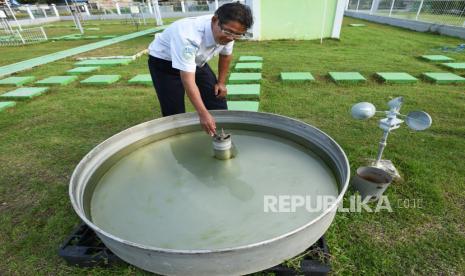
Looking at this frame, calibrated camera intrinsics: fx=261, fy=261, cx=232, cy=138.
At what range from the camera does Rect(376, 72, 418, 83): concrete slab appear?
4.37 metres

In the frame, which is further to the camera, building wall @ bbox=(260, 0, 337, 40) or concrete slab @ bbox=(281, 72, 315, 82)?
building wall @ bbox=(260, 0, 337, 40)

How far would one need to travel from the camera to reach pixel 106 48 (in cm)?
826

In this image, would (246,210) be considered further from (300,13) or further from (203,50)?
(300,13)

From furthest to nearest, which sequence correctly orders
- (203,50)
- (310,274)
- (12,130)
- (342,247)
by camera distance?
(12,130) → (203,50) → (342,247) → (310,274)

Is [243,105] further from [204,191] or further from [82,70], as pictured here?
[82,70]

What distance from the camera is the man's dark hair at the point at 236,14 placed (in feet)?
4.84

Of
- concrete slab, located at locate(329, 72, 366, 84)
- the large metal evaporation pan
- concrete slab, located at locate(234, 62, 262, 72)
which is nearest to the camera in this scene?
the large metal evaporation pan

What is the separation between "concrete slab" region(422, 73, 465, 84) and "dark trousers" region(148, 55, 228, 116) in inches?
155

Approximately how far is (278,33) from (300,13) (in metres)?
0.87

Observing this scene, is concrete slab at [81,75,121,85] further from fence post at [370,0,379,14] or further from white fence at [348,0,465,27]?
fence post at [370,0,379,14]

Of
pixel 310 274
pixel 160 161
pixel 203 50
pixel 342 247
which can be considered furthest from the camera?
pixel 160 161

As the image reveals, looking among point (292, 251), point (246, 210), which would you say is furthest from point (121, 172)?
point (292, 251)

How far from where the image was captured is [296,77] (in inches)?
184
